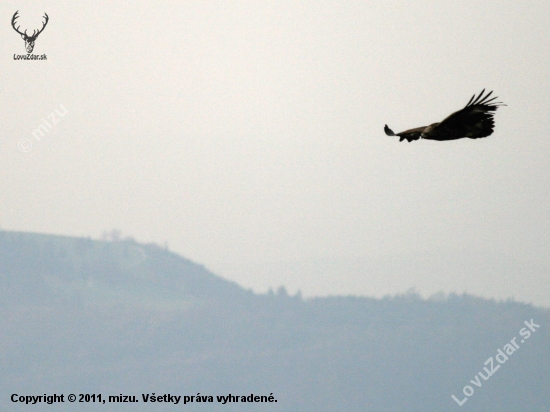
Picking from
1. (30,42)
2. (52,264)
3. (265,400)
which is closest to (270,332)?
(265,400)

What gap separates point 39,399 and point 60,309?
2307cm

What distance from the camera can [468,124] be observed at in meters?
9.30

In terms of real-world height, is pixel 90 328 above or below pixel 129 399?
above

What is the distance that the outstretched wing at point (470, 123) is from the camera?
29.9 feet

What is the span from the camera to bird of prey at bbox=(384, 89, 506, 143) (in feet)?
29.9

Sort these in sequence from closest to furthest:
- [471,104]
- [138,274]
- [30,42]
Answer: [471,104] → [30,42] → [138,274]

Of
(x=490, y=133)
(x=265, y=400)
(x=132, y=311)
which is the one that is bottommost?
(x=490, y=133)

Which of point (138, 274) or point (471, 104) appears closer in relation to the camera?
point (471, 104)

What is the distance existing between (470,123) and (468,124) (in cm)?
4

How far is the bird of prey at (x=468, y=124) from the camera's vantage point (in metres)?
9.12

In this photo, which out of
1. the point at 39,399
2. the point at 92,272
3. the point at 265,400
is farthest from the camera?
the point at 92,272

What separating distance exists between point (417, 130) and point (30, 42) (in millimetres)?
32717

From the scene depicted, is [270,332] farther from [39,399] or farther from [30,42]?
[30,42]

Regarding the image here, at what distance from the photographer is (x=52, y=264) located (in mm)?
92562
